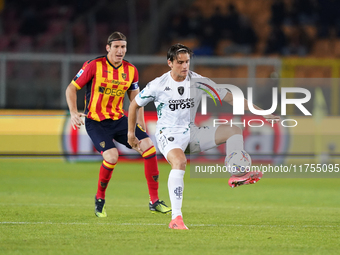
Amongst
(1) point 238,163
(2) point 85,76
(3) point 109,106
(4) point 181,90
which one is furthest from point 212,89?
(2) point 85,76

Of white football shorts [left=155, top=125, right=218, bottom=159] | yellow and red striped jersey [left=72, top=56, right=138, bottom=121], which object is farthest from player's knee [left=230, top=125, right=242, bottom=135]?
yellow and red striped jersey [left=72, top=56, right=138, bottom=121]

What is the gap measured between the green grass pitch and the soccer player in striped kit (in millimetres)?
478

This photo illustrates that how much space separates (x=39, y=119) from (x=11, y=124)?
0.67m

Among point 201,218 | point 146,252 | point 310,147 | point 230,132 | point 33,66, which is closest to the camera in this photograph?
point 146,252

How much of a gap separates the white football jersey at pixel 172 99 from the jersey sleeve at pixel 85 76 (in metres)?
1.27

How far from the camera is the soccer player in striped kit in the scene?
6.88 metres

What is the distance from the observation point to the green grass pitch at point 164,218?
4.76 meters

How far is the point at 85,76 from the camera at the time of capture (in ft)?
22.9

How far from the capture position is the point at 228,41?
20.5 metres

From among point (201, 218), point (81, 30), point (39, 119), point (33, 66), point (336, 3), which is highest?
point (336, 3)

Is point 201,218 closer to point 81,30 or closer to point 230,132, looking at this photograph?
point 230,132

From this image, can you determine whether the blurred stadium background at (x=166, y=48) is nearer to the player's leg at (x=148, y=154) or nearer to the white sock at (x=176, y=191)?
the player's leg at (x=148, y=154)

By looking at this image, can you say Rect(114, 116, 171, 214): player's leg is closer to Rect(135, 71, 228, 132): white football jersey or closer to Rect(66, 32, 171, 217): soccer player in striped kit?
Rect(66, 32, 171, 217): soccer player in striped kit

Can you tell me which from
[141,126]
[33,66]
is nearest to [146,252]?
[141,126]
